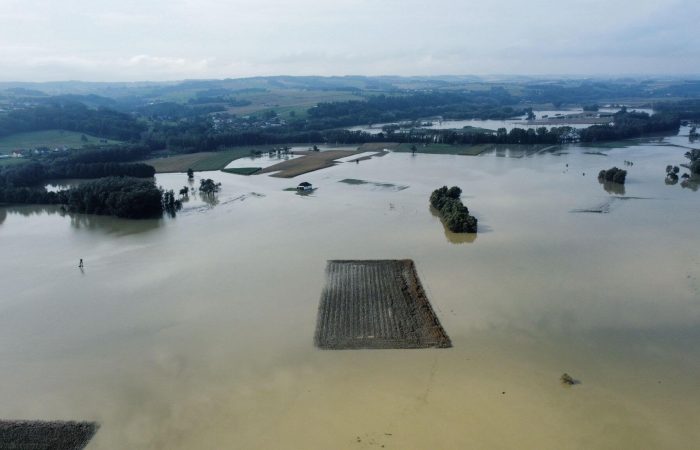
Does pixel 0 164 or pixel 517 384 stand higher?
pixel 0 164

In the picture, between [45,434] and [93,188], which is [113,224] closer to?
[93,188]

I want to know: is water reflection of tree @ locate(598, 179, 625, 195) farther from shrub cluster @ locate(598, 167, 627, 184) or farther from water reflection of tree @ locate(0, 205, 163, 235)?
water reflection of tree @ locate(0, 205, 163, 235)

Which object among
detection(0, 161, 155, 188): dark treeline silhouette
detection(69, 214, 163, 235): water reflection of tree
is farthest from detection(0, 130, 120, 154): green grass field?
detection(69, 214, 163, 235): water reflection of tree

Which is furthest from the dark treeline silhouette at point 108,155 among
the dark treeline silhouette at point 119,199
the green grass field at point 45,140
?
the dark treeline silhouette at point 119,199

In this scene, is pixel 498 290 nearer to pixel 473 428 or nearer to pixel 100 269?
pixel 473 428

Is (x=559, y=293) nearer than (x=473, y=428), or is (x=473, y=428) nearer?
(x=473, y=428)

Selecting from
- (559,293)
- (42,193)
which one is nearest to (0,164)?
(42,193)

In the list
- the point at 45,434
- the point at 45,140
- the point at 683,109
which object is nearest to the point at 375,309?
the point at 45,434
